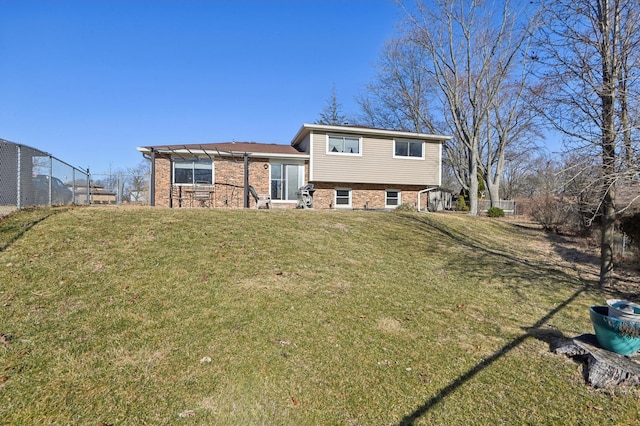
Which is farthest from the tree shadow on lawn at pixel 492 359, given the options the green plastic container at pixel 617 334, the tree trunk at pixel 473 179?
the tree trunk at pixel 473 179

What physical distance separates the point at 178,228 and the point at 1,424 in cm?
501

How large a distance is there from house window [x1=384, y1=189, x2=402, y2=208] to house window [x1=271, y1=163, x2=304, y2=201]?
16.4 feet

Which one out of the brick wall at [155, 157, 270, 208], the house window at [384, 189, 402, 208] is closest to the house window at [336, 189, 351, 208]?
the house window at [384, 189, 402, 208]

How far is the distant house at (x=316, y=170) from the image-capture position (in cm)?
1517

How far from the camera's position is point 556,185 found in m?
6.64

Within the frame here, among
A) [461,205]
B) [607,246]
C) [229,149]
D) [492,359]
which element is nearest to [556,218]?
[461,205]

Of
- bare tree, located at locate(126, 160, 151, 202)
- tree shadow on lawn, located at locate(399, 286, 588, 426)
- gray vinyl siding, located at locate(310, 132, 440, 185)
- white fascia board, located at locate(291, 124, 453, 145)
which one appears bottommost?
tree shadow on lawn, located at locate(399, 286, 588, 426)

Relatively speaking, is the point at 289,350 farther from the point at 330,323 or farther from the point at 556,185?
the point at 556,185

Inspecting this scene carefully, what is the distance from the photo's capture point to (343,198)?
17453 mm

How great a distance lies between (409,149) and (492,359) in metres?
15.5

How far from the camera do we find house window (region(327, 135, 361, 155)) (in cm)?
1654

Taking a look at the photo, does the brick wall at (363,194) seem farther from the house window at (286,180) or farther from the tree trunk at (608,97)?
the tree trunk at (608,97)

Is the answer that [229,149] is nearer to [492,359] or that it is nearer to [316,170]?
[316,170]

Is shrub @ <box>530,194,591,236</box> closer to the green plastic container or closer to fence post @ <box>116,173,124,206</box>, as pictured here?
the green plastic container
